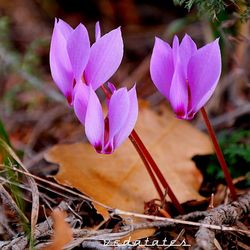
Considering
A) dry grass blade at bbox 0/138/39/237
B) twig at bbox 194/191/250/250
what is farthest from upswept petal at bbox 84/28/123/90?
twig at bbox 194/191/250/250

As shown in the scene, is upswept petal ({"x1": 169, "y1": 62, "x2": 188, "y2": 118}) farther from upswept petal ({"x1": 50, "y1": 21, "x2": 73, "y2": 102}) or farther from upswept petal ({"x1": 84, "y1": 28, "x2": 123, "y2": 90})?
upswept petal ({"x1": 50, "y1": 21, "x2": 73, "y2": 102})

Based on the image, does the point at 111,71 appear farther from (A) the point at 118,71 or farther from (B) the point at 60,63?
(A) the point at 118,71

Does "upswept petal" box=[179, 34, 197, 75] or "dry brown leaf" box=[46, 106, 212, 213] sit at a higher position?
"upswept petal" box=[179, 34, 197, 75]

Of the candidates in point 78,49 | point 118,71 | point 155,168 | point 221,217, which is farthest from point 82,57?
point 118,71

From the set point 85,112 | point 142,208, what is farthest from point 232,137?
point 85,112

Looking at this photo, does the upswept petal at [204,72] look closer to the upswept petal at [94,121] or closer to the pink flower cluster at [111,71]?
the pink flower cluster at [111,71]

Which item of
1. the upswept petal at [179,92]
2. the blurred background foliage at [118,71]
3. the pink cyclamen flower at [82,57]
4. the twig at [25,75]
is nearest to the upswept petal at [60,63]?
the pink cyclamen flower at [82,57]

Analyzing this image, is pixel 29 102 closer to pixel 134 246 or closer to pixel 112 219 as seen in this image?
pixel 112 219
